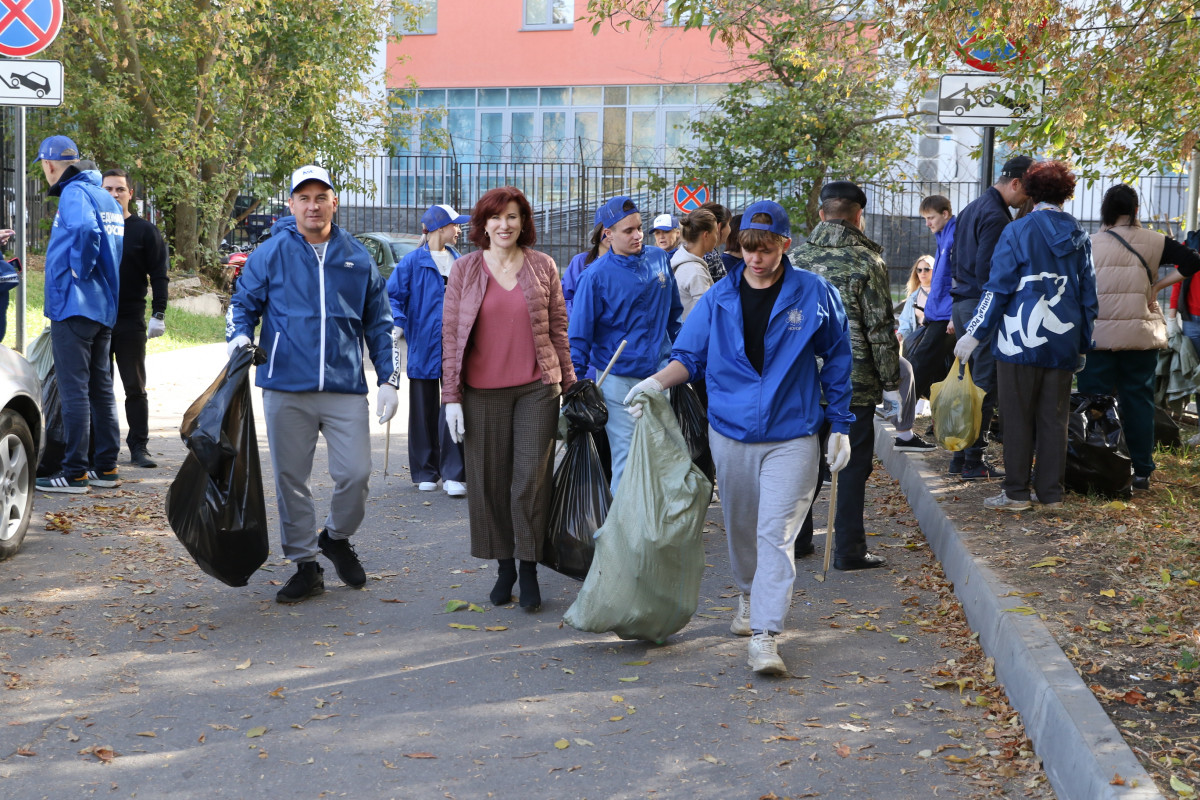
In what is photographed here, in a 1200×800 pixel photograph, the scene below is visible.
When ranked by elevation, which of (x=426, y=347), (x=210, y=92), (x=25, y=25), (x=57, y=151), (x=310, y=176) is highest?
(x=210, y=92)

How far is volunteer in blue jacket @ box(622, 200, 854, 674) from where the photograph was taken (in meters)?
5.07

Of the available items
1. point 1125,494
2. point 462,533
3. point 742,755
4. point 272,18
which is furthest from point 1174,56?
point 272,18

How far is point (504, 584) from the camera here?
236 inches

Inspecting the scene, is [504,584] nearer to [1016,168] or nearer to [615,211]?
[615,211]

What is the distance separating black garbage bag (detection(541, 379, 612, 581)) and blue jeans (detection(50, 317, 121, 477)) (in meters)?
3.58

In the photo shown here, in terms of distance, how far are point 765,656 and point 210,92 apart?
18939 mm

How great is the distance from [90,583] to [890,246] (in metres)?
21.1

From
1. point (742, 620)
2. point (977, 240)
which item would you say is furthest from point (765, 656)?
point (977, 240)

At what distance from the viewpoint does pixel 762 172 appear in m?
19.9

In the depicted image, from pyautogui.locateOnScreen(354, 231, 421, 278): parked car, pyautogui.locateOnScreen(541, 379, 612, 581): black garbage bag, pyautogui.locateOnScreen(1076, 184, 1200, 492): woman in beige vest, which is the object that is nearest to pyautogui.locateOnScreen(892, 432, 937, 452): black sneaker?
pyautogui.locateOnScreen(1076, 184, 1200, 492): woman in beige vest

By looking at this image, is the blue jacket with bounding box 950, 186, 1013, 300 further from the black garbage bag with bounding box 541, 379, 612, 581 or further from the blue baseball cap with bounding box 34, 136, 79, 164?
the blue baseball cap with bounding box 34, 136, 79, 164

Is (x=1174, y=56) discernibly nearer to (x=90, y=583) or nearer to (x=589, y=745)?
(x=589, y=745)

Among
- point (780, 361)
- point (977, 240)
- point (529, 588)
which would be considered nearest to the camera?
point (780, 361)

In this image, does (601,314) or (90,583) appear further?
(601,314)
